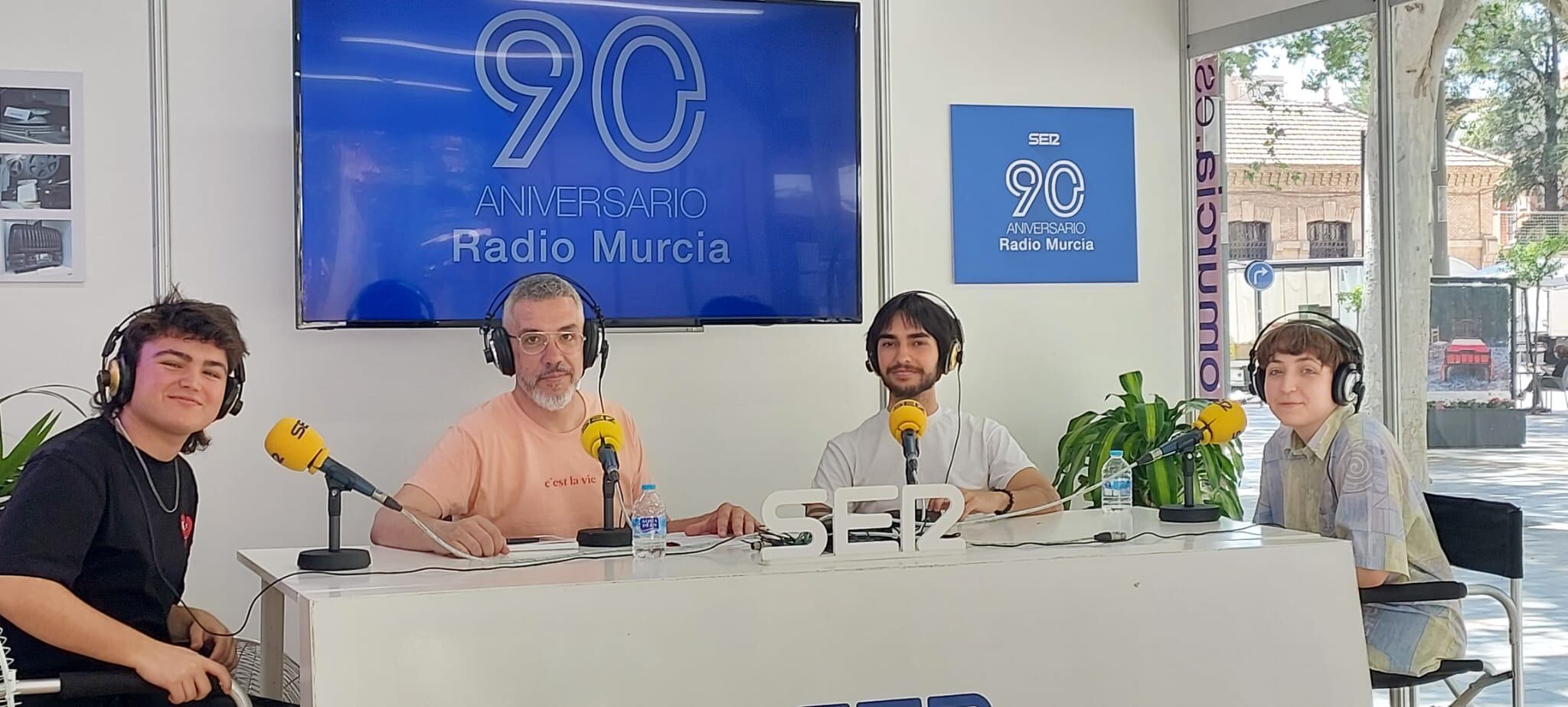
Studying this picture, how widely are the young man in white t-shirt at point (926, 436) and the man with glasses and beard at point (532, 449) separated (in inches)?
19.8

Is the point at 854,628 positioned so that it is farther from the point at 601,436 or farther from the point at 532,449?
the point at 532,449

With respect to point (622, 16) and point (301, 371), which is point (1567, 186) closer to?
point (622, 16)

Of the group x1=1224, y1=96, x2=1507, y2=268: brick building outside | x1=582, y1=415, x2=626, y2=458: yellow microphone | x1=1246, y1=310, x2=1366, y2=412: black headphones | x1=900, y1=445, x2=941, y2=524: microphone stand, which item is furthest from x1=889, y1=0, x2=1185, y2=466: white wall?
x1=582, y1=415, x2=626, y2=458: yellow microphone

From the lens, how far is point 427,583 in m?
2.42

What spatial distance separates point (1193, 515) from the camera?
318cm

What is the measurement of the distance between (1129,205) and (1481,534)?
1.96m

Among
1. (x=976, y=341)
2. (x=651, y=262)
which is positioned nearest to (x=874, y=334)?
(x=651, y=262)

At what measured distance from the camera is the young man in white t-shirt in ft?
11.9

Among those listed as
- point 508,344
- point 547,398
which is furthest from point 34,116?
point 547,398

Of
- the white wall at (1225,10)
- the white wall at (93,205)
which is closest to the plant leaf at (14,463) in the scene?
the white wall at (93,205)

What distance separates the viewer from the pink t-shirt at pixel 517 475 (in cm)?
338

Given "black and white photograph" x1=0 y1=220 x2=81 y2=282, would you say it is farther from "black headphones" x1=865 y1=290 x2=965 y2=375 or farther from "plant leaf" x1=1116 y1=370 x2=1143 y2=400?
"plant leaf" x1=1116 y1=370 x2=1143 y2=400

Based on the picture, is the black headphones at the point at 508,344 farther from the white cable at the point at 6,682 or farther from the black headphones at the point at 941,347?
the white cable at the point at 6,682

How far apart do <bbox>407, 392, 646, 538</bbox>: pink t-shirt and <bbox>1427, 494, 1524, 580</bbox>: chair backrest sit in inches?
74.2
